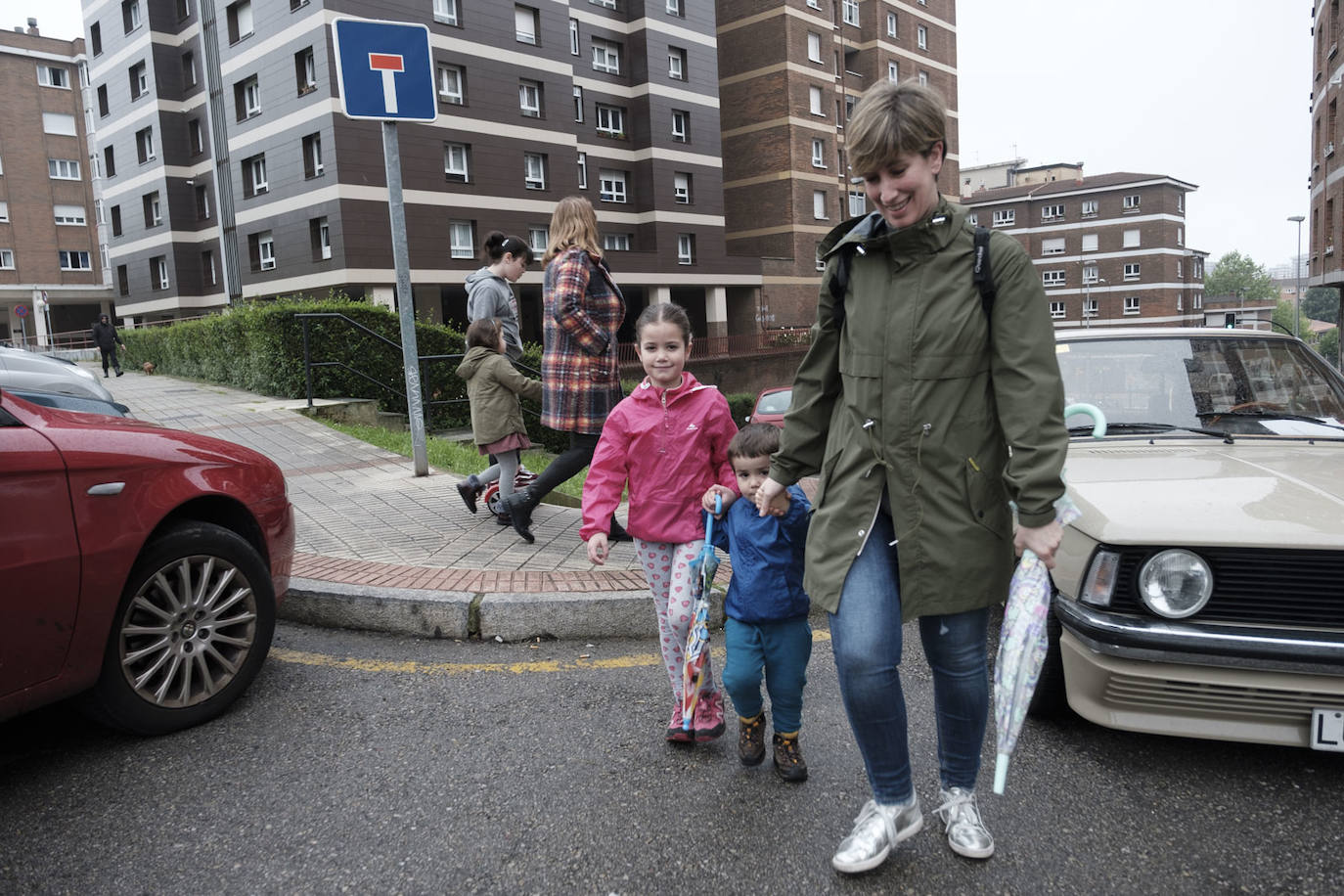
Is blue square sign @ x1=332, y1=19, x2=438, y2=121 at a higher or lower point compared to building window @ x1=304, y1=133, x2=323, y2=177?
lower

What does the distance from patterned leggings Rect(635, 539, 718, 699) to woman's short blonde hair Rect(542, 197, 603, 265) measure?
2.35 meters

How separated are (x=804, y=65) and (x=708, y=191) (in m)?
9.08

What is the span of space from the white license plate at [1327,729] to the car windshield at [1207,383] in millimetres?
1773

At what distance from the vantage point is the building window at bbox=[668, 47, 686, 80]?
141 feet

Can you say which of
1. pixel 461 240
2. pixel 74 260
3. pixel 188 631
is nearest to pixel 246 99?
pixel 461 240

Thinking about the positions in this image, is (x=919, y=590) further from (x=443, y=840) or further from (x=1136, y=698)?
(x=443, y=840)

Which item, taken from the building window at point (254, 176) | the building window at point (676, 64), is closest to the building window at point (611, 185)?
the building window at point (676, 64)

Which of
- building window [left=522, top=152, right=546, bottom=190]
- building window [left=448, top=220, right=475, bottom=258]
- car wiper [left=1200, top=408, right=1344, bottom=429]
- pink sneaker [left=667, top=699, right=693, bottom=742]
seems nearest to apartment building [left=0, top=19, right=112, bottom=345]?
building window [left=448, top=220, right=475, bottom=258]

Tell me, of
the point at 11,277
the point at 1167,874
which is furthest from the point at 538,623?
the point at 11,277

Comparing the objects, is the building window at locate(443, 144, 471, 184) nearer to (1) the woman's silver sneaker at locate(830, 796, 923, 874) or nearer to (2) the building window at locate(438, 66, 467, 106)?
(2) the building window at locate(438, 66, 467, 106)

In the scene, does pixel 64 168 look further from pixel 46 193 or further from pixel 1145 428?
pixel 1145 428

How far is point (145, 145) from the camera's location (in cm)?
4172

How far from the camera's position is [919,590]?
2389 millimetres

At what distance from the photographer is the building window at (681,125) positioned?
43156mm
